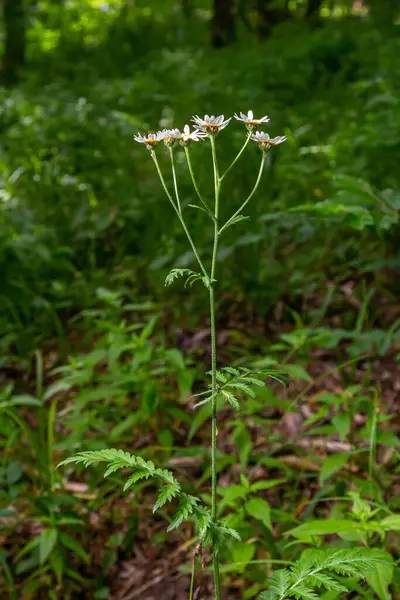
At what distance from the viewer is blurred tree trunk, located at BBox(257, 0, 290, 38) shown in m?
9.54

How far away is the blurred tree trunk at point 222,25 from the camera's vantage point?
29.4 feet

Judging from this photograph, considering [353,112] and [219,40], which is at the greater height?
[219,40]

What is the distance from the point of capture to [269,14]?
9.71m

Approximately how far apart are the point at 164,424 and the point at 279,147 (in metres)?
1.81

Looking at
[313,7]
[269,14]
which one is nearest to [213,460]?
[269,14]

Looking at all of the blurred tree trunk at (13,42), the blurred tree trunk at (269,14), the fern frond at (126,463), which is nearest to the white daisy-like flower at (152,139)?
the fern frond at (126,463)

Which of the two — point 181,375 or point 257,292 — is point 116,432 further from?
point 257,292

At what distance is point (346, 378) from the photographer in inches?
91.8

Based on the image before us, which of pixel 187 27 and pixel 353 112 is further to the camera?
pixel 187 27

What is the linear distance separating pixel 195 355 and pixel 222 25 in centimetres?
771

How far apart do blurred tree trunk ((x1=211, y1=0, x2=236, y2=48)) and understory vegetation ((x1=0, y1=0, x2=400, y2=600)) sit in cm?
446

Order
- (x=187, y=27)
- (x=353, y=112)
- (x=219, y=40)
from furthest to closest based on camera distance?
(x=187, y=27)
(x=219, y=40)
(x=353, y=112)

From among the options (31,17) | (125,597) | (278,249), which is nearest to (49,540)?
(125,597)

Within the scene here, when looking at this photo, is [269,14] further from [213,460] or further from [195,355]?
[213,460]
